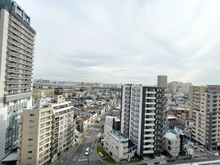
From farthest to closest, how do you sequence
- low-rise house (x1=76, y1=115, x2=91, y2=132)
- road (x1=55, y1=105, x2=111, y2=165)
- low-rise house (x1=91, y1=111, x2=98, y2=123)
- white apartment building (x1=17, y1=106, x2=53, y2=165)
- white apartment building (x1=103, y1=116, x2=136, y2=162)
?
low-rise house (x1=91, y1=111, x2=98, y2=123) → low-rise house (x1=76, y1=115, x2=91, y2=132) → white apartment building (x1=103, y1=116, x2=136, y2=162) → road (x1=55, y1=105, x2=111, y2=165) → white apartment building (x1=17, y1=106, x2=53, y2=165)

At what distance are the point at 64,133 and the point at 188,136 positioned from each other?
28477 mm

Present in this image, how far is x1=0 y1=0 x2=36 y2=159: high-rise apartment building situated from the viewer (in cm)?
2464

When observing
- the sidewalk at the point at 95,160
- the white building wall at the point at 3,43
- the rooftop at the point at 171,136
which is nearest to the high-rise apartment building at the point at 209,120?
the rooftop at the point at 171,136

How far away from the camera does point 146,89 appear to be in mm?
25578

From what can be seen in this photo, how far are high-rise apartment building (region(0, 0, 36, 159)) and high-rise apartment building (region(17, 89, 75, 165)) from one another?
7353 mm

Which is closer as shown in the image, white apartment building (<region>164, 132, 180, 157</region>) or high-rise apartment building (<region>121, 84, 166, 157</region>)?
high-rise apartment building (<region>121, 84, 166, 157</region>)

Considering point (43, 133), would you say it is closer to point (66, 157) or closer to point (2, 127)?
point (66, 157)

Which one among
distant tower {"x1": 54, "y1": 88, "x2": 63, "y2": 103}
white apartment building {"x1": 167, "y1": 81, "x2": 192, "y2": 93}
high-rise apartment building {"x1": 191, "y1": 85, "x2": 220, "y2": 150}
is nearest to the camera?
distant tower {"x1": 54, "y1": 88, "x2": 63, "y2": 103}

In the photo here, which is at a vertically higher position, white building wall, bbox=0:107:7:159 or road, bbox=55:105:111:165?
white building wall, bbox=0:107:7:159

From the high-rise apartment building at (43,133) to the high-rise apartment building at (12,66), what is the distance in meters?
7.35

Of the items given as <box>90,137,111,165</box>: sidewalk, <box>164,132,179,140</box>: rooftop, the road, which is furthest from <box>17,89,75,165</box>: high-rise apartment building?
<box>164,132,179,140</box>: rooftop

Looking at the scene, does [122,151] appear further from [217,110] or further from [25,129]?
[217,110]

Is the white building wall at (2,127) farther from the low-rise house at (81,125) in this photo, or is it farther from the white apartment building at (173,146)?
the white apartment building at (173,146)

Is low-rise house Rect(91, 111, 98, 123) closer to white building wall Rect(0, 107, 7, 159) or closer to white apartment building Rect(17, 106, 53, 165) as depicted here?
white building wall Rect(0, 107, 7, 159)
